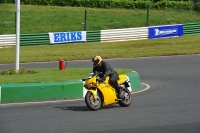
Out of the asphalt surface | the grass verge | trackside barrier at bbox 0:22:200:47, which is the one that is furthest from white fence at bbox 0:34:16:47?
the asphalt surface

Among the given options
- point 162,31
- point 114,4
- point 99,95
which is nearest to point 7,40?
point 162,31

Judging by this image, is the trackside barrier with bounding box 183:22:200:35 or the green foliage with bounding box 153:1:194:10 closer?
the trackside barrier with bounding box 183:22:200:35

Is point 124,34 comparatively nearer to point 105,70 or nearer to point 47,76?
point 47,76

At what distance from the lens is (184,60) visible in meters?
25.0

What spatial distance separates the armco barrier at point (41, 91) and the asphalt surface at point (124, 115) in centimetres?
39

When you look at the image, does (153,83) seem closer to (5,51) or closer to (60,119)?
(60,119)

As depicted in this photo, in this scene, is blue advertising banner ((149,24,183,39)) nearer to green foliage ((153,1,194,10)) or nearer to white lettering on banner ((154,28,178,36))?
white lettering on banner ((154,28,178,36))

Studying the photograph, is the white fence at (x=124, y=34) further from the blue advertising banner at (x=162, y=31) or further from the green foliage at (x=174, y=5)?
the green foliage at (x=174, y=5)

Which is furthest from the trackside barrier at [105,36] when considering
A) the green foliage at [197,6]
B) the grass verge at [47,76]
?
the grass verge at [47,76]

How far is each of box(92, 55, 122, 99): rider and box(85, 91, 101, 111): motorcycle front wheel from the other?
1.57 ft

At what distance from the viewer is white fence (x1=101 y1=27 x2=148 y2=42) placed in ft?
114

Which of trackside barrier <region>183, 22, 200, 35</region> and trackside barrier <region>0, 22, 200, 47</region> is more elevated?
trackside barrier <region>183, 22, 200, 35</region>

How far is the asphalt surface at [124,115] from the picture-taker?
35.0ft

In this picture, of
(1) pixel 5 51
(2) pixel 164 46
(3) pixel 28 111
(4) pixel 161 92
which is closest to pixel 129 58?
(2) pixel 164 46
